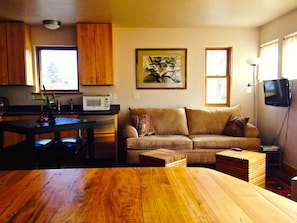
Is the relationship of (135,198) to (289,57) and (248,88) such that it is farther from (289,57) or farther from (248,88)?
(248,88)

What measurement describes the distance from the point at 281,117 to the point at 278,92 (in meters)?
0.45

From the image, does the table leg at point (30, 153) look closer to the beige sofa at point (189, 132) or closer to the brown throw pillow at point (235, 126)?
the beige sofa at point (189, 132)

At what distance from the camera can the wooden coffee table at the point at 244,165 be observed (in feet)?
9.98

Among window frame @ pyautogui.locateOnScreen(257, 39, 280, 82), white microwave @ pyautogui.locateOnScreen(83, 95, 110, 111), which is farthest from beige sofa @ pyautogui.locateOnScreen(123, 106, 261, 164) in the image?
window frame @ pyautogui.locateOnScreen(257, 39, 280, 82)

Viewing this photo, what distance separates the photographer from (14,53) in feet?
15.0

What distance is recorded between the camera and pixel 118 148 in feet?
16.2

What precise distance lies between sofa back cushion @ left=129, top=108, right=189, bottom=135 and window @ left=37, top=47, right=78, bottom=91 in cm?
132

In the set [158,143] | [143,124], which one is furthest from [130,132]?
[158,143]

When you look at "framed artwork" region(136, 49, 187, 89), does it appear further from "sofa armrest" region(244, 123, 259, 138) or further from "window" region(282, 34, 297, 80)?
"window" region(282, 34, 297, 80)

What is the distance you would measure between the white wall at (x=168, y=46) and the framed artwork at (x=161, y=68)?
0.08 meters

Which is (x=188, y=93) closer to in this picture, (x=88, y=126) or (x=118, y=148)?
(x=118, y=148)

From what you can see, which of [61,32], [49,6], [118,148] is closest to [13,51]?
[61,32]

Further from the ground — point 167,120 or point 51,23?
point 51,23

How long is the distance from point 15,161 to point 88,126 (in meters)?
0.82
